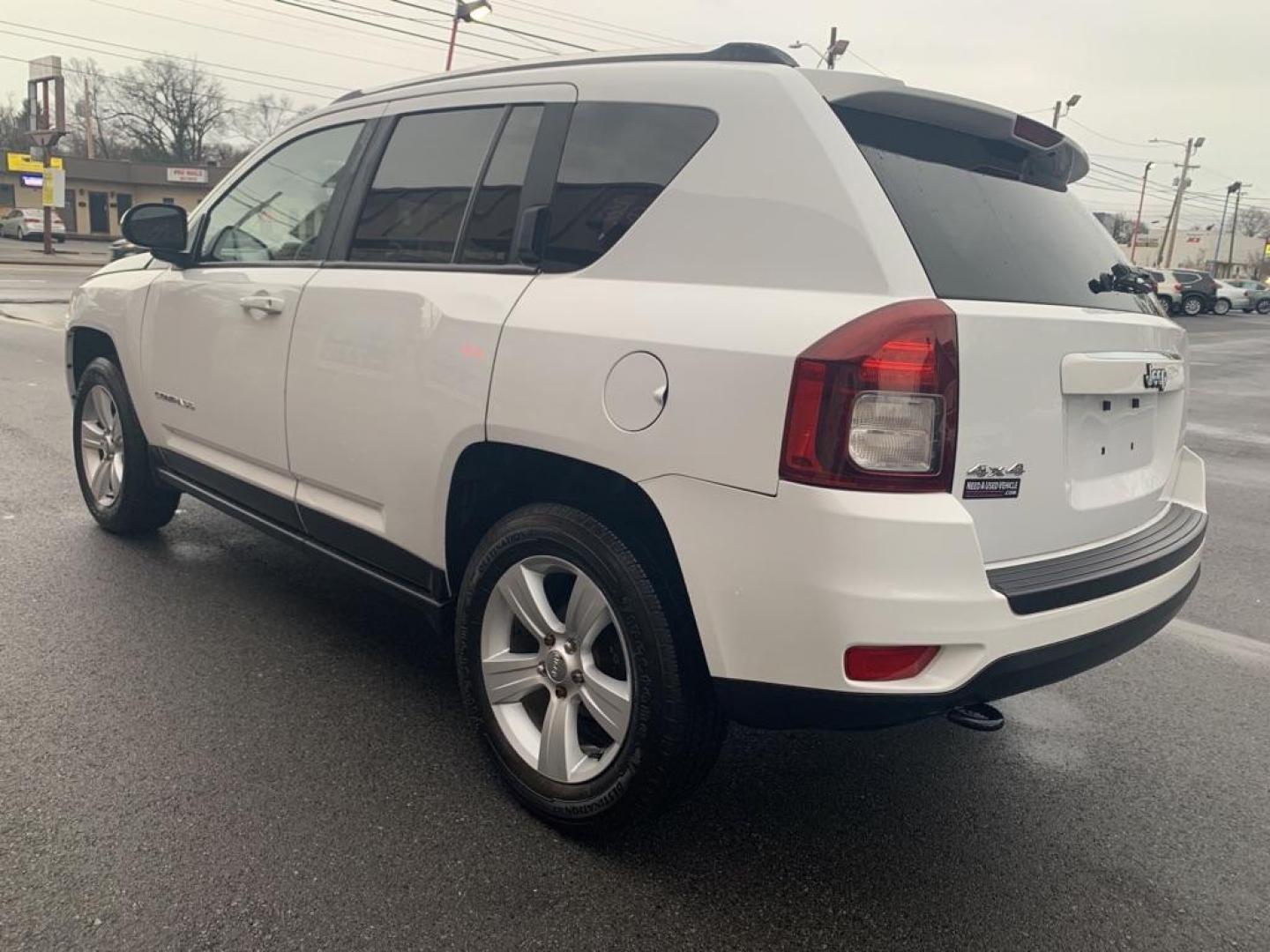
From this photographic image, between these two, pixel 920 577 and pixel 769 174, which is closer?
pixel 920 577

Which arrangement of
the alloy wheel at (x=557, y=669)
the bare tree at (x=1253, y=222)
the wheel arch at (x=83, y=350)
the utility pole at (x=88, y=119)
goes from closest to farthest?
1. the alloy wheel at (x=557, y=669)
2. the wheel arch at (x=83, y=350)
3. the utility pole at (x=88, y=119)
4. the bare tree at (x=1253, y=222)

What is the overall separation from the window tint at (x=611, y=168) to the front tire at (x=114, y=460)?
2.72m

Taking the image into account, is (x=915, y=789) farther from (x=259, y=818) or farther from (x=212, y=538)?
(x=212, y=538)

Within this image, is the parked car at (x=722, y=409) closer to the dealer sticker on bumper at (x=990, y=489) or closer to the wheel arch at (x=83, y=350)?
the dealer sticker on bumper at (x=990, y=489)

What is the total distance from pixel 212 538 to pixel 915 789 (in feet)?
11.8

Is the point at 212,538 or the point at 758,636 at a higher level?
the point at 758,636

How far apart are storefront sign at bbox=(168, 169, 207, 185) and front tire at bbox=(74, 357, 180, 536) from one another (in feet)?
215

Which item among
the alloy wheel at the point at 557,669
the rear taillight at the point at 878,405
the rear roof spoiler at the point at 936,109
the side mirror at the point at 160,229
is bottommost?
the alloy wheel at the point at 557,669

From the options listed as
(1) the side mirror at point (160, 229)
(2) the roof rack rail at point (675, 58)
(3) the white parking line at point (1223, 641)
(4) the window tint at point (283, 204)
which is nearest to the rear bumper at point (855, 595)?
(2) the roof rack rail at point (675, 58)

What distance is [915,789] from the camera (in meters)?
2.92

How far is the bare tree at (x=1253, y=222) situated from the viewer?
104 m

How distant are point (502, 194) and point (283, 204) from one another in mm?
1300

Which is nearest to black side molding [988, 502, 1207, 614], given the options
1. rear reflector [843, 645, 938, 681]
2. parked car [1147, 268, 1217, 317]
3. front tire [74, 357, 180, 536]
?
rear reflector [843, 645, 938, 681]

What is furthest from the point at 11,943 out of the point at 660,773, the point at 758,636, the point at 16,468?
the point at 16,468
